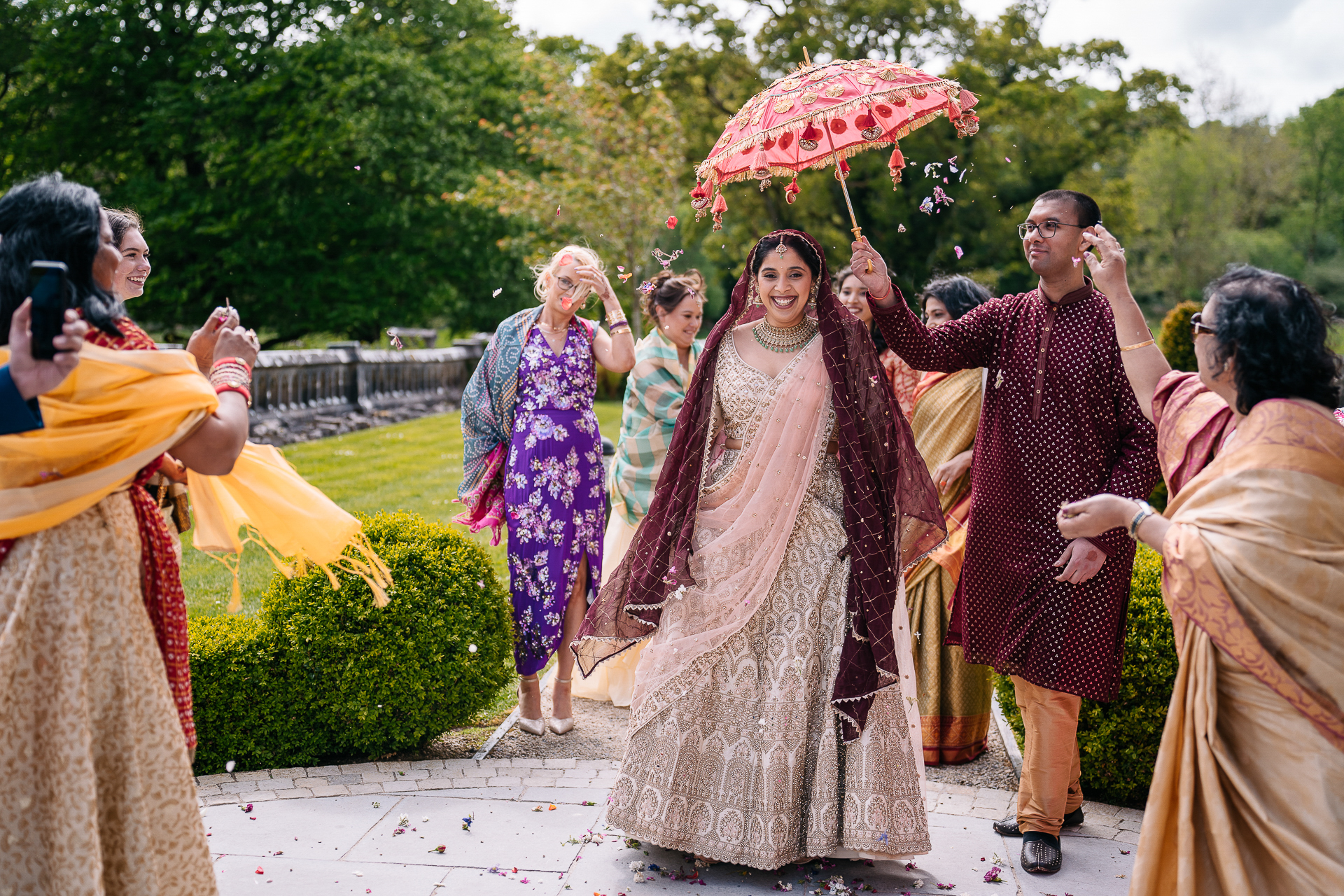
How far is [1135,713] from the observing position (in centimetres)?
438

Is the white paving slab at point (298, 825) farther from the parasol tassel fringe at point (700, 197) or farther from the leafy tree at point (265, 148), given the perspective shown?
the leafy tree at point (265, 148)

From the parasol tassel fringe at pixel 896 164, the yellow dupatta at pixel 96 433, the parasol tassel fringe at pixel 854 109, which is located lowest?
the yellow dupatta at pixel 96 433

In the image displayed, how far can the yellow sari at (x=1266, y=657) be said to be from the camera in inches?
97.4

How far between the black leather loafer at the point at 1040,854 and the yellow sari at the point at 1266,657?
50.6 inches

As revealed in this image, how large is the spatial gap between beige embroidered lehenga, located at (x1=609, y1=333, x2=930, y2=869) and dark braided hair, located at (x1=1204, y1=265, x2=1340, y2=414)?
1561 mm

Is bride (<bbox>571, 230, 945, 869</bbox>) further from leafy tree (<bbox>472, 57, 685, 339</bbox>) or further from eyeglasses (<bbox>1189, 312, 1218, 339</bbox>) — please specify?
leafy tree (<bbox>472, 57, 685, 339</bbox>)

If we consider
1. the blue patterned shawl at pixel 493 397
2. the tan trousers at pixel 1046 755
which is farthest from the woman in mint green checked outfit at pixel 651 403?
the tan trousers at pixel 1046 755

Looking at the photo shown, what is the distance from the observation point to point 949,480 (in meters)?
4.98

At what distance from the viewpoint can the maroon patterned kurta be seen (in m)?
3.94

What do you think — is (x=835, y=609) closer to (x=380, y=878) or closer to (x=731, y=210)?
(x=380, y=878)

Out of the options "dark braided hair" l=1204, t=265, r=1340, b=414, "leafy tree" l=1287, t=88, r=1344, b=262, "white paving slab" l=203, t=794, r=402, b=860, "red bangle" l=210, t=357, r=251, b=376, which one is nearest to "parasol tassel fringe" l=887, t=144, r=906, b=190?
"dark braided hair" l=1204, t=265, r=1340, b=414

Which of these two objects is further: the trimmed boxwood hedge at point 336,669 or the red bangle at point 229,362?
the trimmed boxwood hedge at point 336,669

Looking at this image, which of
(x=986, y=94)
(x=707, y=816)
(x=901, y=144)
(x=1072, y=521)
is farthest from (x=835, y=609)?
(x=986, y=94)

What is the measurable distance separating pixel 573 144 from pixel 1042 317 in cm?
1862
